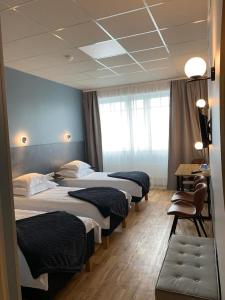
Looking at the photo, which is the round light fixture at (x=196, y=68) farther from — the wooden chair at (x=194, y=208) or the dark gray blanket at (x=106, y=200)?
the dark gray blanket at (x=106, y=200)

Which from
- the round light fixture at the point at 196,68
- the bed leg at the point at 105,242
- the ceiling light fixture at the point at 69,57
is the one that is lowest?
the bed leg at the point at 105,242

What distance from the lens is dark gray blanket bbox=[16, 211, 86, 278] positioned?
193cm

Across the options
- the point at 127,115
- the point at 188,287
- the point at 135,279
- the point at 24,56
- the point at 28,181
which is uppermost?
the point at 24,56

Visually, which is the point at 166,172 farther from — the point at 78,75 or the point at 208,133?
the point at 208,133

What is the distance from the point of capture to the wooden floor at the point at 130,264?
2.23 meters

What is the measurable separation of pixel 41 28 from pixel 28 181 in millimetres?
2210

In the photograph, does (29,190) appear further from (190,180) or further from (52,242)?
(190,180)

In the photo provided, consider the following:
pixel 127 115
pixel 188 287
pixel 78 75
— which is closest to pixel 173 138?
pixel 127 115

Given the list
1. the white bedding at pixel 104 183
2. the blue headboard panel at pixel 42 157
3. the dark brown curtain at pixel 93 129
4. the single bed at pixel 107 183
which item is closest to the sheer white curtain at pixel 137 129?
the dark brown curtain at pixel 93 129

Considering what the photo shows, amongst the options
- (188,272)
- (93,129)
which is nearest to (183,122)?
(93,129)

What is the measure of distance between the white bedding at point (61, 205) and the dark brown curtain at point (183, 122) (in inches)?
118

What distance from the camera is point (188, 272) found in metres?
1.78

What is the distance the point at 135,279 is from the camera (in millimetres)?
2412

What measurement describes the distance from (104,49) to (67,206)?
2.29m
